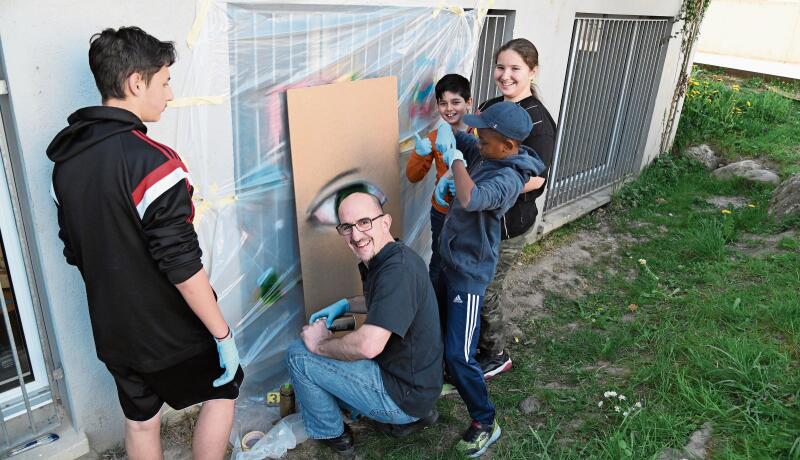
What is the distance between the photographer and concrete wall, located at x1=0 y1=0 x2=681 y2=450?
6.17ft

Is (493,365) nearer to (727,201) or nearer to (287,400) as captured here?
(287,400)

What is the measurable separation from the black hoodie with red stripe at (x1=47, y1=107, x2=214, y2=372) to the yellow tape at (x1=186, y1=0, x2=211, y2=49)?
25.0 inches

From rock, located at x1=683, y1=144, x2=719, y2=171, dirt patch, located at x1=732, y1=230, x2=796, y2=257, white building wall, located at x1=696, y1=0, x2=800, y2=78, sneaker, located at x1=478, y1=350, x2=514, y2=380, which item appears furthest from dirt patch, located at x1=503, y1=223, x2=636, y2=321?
white building wall, located at x1=696, y1=0, x2=800, y2=78

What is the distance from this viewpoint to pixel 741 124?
343 inches

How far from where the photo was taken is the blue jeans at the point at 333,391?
2.45 m

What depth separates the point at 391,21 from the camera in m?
3.06

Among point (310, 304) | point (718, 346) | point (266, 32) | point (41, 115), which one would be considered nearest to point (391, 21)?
point (266, 32)

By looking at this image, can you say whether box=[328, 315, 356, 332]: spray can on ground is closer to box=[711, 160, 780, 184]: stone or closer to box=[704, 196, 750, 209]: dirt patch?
box=[704, 196, 750, 209]: dirt patch

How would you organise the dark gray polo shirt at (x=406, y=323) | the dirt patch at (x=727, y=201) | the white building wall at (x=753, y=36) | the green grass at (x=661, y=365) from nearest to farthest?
1. the dark gray polo shirt at (x=406, y=323)
2. the green grass at (x=661, y=365)
3. the dirt patch at (x=727, y=201)
4. the white building wall at (x=753, y=36)

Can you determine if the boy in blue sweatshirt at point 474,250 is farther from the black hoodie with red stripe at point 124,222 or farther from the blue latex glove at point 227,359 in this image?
the black hoodie with red stripe at point 124,222

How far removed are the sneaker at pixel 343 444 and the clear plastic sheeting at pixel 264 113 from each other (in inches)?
23.8

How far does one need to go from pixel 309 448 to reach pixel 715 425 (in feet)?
6.20

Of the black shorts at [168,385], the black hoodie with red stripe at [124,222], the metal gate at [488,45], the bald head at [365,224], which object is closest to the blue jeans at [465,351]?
the bald head at [365,224]

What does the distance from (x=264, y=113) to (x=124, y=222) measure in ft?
3.56
